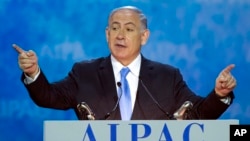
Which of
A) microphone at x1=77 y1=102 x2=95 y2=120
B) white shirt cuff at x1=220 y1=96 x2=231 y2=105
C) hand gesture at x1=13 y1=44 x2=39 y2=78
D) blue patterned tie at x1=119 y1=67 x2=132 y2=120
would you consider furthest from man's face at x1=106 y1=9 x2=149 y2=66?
white shirt cuff at x1=220 y1=96 x2=231 y2=105

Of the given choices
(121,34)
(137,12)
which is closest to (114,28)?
(121,34)

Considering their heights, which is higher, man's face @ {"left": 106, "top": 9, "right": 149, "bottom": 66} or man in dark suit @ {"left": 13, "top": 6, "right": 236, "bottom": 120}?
man's face @ {"left": 106, "top": 9, "right": 149, "bottom": 66}

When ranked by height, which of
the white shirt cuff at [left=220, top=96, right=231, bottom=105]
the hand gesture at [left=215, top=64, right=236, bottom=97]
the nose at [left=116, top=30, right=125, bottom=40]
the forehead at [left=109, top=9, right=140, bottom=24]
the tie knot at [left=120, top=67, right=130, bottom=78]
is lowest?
the white shirt cuff at [left=220, top=96, right=231, bottom=105]

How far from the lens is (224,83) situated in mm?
3746

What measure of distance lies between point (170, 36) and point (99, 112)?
617mm

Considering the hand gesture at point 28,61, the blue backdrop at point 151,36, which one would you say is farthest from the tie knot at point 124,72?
the hand gesture at point 28,61

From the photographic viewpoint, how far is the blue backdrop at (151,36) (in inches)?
152

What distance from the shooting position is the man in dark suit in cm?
377

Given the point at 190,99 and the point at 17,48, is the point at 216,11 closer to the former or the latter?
the point at 190,99

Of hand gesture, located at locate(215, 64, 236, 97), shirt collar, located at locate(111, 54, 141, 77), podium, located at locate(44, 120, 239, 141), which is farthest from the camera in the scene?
shirt collar, located at locate(111, 54, 141, 77)

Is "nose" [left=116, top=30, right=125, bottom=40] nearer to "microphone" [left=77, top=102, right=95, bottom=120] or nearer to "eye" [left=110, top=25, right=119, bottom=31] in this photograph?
"eye" [left=110, top=25, right=119, bottom=31]

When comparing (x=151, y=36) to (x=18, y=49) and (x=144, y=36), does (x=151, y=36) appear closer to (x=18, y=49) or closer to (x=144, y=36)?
(x=144, y=36)

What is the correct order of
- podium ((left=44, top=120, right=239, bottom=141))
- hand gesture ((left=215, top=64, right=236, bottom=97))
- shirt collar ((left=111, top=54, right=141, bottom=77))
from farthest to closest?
shirt collar ((left=111, top=54, right=141, bottom=77)) < hand gesture ((left=215, top=64, right=236, bottom=97)) < podium ((left=44, top=120, right=239, bottom=141))

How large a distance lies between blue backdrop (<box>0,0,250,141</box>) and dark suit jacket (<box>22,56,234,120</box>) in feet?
0.18
